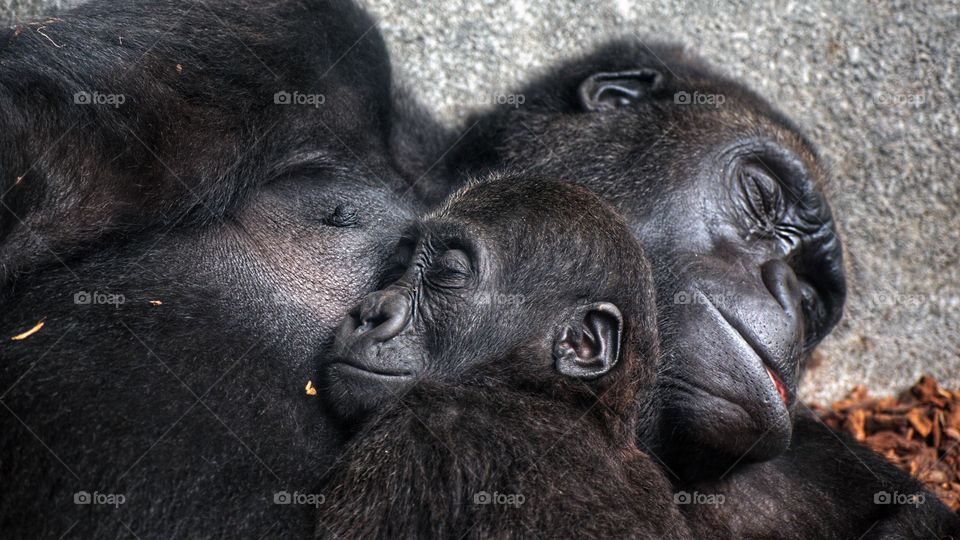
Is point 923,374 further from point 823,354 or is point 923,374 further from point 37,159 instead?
point 37,159

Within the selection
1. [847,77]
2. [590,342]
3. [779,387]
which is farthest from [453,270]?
[847,77]

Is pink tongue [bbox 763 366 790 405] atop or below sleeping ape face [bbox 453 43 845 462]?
below

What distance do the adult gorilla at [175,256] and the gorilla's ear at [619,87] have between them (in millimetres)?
941

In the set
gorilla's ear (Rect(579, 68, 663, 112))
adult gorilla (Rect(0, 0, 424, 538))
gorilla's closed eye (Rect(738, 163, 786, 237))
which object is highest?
gorilla's ear (Rect(579, 68, 663, 112))

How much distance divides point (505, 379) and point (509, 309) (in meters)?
0.23

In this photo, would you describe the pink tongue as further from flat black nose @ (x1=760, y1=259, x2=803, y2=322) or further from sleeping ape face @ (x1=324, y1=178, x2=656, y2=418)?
sleeping ape face @ (x1=324, y1=178, x2=656, y2=418)

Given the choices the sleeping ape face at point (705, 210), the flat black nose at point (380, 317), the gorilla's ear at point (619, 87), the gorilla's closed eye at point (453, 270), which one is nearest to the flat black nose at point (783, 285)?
the sleeping ape face at point (705, 210)

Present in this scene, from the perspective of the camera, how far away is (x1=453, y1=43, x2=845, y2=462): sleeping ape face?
347 centimetres

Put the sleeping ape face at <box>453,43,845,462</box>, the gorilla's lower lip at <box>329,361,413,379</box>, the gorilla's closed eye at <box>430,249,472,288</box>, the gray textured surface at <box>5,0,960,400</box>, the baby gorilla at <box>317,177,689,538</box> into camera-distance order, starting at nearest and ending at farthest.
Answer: the baby gorilla at <box>317,177,689,538</box> < the gorilla's lower lip at <box>329,361,413,379</box> < the gorilla's closed eye at <box>430,249,472,288</box> < the sleeping ape face at <box>453,43,845,462</box> < the gray textured surface at <box>5,0,960,400</box>

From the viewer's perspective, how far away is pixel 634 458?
126 inches

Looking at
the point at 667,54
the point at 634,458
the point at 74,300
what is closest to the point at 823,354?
the point at 667,54

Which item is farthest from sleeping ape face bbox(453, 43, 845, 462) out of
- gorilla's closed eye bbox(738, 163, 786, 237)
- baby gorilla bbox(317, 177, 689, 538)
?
baby gorilla bbox(317, 177, 689, 538)

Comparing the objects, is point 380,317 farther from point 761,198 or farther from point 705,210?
point 761,198

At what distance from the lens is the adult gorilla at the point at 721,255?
3482 mm
